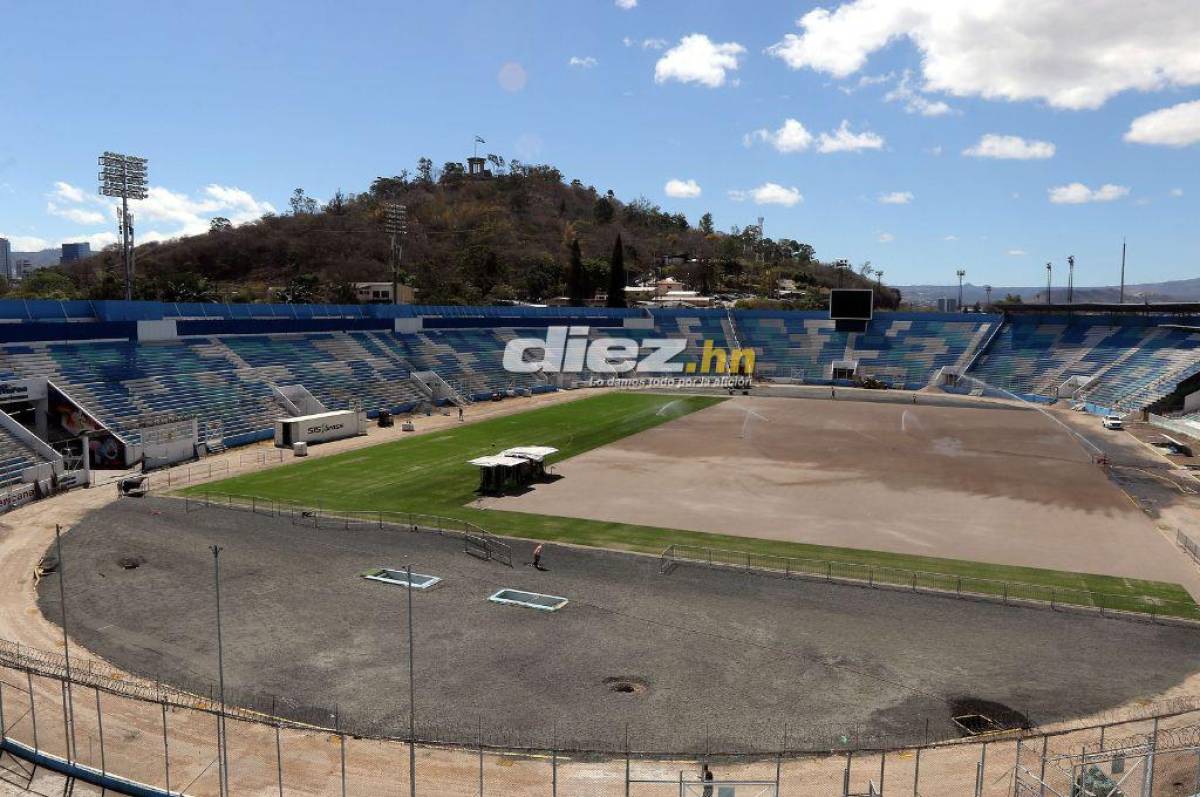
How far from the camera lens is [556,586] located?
31.2 metres

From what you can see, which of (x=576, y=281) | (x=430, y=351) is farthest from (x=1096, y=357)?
(x=576, y=281)

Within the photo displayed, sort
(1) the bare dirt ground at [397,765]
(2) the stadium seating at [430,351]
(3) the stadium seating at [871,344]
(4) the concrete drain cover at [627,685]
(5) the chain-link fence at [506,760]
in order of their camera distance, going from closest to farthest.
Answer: (5) the chain-link fence at [506,760] < (1) the bare dirt ground at [397,765] < (4) the concrete drain cover at [627,685] < (2) the stadium seating at [430,351] < (3) the stadium seating at [871,344]

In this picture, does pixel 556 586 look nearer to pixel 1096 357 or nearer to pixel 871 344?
pixel 1096 357

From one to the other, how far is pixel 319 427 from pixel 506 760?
160 feet

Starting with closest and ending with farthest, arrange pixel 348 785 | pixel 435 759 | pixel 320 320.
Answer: pixel 348 785 → pixel 435 759 → pixel 320 320

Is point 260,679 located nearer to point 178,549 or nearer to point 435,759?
point 435,759

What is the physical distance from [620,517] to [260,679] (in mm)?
21693

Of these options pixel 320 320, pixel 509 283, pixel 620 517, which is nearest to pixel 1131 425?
pixel 620 517

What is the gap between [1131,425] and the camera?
74.8 m

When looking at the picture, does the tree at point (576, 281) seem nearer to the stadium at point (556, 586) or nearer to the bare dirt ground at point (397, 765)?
the stadium at point (556, 586)

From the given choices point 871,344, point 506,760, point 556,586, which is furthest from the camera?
Answer: point 871,344

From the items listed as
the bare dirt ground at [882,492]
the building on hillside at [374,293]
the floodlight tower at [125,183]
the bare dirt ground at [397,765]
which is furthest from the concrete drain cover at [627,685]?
the building on hillside at [374,293]

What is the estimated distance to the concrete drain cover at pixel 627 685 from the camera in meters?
22.8

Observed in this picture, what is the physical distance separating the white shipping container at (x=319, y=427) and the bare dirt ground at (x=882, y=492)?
69.9ft
